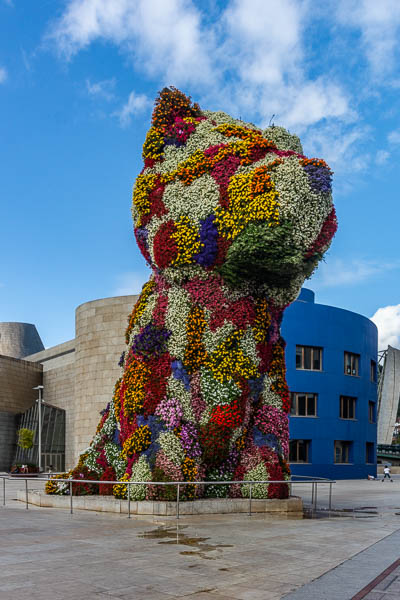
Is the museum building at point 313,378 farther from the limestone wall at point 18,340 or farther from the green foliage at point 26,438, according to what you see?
the limestone wall at point 18,340

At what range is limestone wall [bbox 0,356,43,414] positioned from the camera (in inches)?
2200

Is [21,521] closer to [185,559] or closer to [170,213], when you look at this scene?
[185,559]

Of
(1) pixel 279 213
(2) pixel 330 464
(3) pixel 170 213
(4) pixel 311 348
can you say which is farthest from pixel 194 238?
(2) pixel 330 464

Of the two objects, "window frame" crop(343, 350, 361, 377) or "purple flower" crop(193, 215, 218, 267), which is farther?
"window frame" crop(343, 350, 361, 377)

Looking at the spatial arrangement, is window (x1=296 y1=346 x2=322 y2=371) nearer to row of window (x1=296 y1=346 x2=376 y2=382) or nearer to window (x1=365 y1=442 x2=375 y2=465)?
row of window (x1=296 y1=346 x2=376 y2=382)

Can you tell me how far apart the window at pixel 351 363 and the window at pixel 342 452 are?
4.35m

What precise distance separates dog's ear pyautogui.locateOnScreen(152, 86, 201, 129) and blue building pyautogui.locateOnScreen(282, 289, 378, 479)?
21.6 meters

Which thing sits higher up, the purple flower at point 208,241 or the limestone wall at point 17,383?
the purple flower at point 208,241

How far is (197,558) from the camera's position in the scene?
892 centimetres

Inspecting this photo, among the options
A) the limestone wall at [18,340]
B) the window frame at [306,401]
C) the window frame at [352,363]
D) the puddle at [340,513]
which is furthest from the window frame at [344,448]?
the limestone wall at [18,340]

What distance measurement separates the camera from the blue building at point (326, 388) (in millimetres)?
37562

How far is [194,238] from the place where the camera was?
15.0 m

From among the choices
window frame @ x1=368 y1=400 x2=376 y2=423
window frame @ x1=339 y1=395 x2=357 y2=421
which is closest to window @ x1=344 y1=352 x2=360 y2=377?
window frame @ x1=339 y1=395 x2=357 y2=421

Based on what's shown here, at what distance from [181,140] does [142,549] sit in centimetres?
1032
